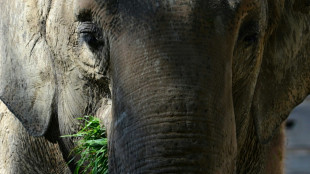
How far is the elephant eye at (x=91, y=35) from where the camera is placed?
4094mm

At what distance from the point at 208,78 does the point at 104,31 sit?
508 millimetres

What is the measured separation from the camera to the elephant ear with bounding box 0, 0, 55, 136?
4.49 metres

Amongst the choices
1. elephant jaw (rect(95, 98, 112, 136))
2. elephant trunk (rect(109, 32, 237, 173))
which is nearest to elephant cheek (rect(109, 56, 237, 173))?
elephant trunk (rect(109, 32, 237, 173))

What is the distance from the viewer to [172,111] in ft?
11.7

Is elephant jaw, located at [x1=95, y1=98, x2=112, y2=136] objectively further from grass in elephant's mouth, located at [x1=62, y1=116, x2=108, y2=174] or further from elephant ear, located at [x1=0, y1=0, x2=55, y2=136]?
elephant ear, located at [x1=0, y1=0, x2=55, y2=136]

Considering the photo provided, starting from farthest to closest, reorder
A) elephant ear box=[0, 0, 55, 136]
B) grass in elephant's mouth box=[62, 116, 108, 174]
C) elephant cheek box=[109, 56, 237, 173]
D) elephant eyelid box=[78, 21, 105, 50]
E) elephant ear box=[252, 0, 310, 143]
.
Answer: elephant ear box=[252, 0, 310, 143]
elephant ear box=[0, 0, 55, 136]
grass in elephant's mouth box=[62, 116, 108, 174]
elephant eyelid box=[78, 21, 105, 50]
elephant cheek box=[109, 56, 237, 173]

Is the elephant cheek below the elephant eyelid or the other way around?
below

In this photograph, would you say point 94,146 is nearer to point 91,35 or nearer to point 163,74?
point 91,35

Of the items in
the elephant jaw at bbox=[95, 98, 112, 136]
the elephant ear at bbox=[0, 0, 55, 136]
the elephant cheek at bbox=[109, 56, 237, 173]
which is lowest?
the elephant cheek at bbox=[109, 56, 237, 173]

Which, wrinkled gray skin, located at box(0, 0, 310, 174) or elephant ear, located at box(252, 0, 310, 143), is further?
elephant ear, located at box(252, 0, 310, 143)

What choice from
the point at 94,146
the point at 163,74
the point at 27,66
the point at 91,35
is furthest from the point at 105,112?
the point at 163,74

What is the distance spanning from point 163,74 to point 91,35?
60 centimetres

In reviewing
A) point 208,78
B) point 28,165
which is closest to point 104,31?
point 208,78

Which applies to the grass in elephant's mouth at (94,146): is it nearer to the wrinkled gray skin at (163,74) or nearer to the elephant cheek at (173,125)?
the wrinkled gray skin at (163,74)
